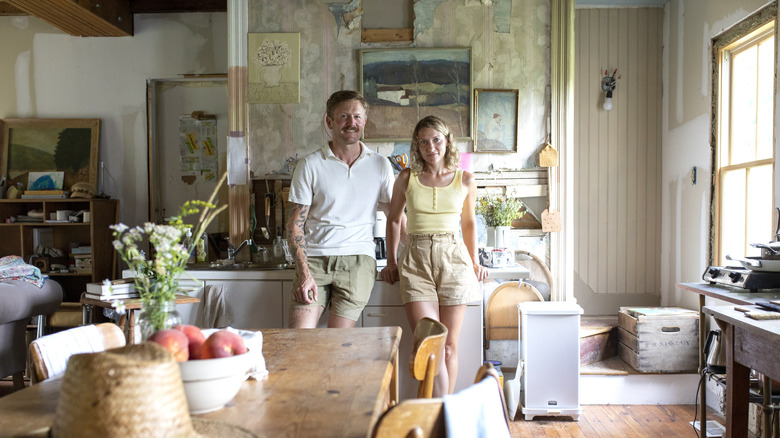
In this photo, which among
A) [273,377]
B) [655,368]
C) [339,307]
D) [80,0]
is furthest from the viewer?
[80,0]

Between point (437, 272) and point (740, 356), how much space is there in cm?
142

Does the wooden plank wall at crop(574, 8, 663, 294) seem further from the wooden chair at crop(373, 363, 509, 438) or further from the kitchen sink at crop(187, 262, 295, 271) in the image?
the wooden chair at crop(373, 363, 509, 438)

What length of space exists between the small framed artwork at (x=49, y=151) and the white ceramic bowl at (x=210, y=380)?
472cm

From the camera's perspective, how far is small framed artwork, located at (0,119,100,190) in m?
5.43

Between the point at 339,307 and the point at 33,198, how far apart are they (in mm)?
3664

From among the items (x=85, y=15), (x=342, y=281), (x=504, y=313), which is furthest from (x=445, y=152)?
(x=85, y=15)

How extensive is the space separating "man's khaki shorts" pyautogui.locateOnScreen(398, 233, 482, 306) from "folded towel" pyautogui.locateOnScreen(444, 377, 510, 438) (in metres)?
1.61

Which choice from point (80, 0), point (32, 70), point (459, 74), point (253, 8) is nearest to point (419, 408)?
point (459, 74)

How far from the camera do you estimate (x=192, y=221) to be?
5633 mm

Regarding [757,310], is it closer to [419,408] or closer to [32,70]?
[419,408]

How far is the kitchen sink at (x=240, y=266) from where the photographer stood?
3.75m

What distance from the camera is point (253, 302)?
374 cm

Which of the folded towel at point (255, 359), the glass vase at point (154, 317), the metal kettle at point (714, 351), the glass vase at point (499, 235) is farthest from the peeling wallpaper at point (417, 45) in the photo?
the glass vase at point (154, 317)

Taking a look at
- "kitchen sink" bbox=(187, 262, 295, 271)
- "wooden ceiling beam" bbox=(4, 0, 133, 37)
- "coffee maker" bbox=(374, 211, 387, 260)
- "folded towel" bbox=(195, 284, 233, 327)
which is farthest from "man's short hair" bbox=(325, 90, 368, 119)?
"wooden ceiling beam" bbox=(4, 0, 133, 37)
